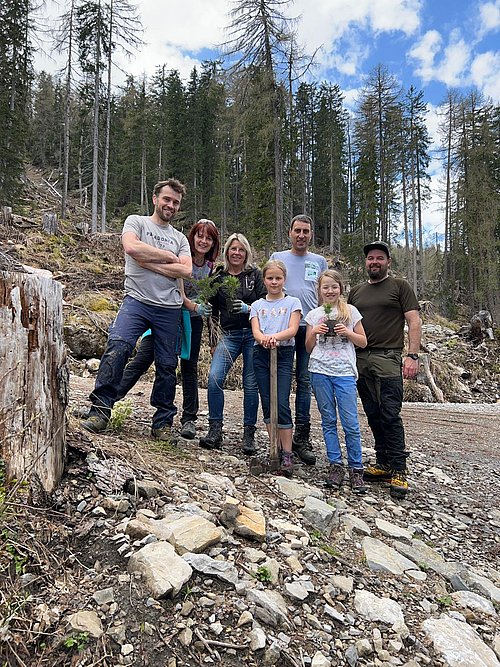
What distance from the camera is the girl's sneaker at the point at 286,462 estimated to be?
385cm

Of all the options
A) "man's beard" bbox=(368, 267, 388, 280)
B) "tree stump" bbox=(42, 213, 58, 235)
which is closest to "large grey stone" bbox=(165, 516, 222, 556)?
"man's beard" bbox=(368, 267, 388, 280)

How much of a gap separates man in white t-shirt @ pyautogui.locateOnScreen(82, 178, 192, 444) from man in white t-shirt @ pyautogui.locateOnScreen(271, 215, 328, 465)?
44.6 inches

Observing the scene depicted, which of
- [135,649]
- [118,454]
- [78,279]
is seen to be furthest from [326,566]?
[78,279]

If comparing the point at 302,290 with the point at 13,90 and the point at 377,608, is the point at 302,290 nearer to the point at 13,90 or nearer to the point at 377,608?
the point at 377,608

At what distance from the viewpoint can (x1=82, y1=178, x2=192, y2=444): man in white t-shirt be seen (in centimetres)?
360

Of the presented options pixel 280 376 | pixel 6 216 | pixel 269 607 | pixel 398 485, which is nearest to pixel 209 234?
pixel 280 376

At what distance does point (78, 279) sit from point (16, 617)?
35.3 feet

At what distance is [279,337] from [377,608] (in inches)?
83.4

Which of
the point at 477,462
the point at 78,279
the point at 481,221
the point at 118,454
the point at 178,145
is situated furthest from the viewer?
the point at 178,145

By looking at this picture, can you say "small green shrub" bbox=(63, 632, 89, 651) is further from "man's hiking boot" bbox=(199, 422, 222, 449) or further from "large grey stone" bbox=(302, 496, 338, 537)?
"man's hiking boot" bbox=(199, 422, 222, 449)

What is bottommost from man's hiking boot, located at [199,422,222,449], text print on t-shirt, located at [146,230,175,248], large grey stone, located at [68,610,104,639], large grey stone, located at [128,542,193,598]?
large grey stone, located at [68,610,104,639]

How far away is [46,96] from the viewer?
167 ft

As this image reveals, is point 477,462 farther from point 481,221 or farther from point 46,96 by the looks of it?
point 46,96

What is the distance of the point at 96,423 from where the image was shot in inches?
139
